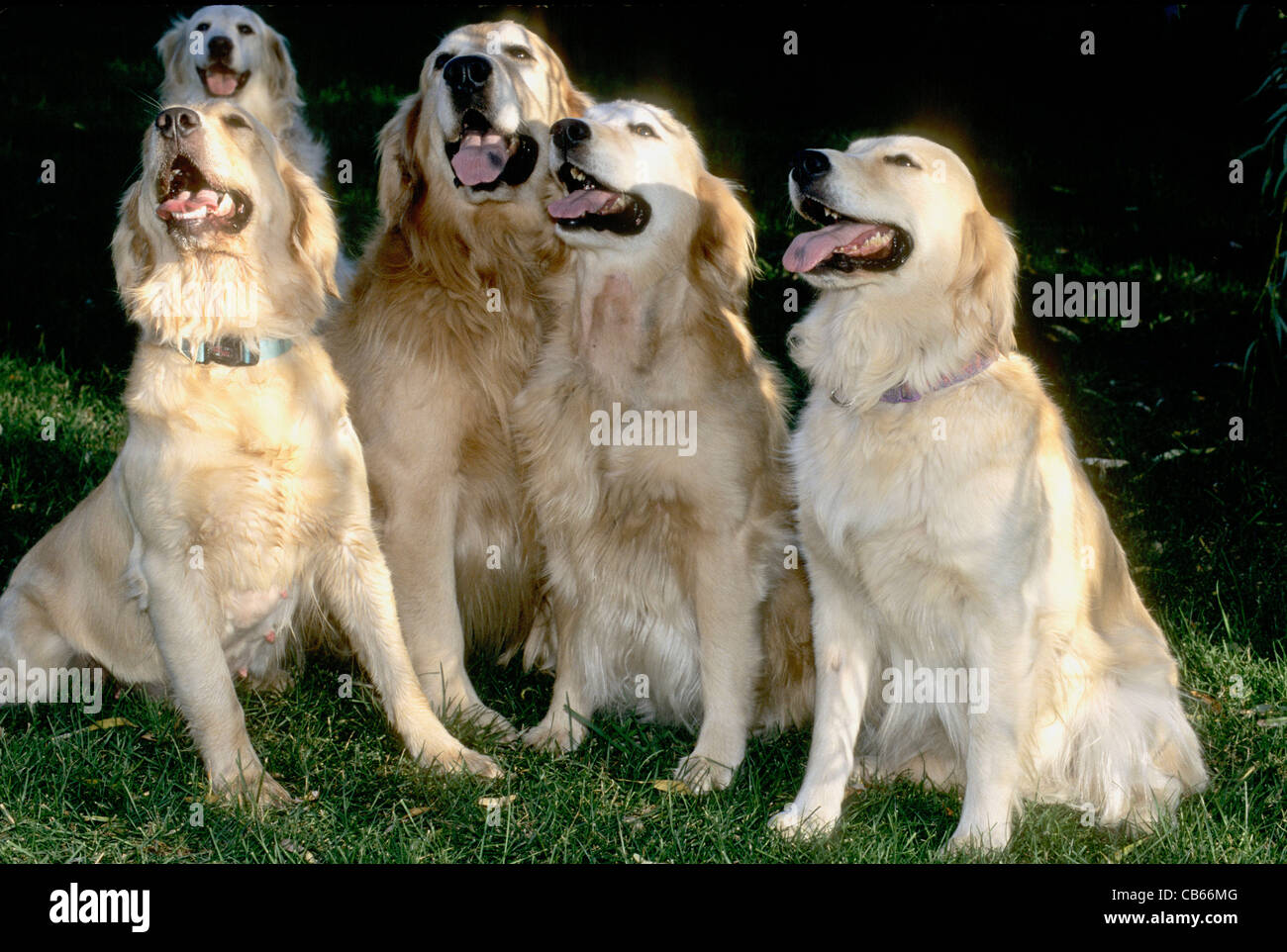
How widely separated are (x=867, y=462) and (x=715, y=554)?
2.10 feet

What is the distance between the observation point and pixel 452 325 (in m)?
4.02

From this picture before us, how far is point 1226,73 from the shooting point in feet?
29.8

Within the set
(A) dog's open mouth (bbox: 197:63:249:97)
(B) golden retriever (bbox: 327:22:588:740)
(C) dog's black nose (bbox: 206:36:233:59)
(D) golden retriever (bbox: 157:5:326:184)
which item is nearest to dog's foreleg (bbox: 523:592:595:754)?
(B) golden retriever (bbox: 327:22:588:740)

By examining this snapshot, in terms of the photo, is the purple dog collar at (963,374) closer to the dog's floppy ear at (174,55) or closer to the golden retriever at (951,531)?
the golden retriever at (951,531)

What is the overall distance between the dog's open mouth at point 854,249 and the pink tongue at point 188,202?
150 cm

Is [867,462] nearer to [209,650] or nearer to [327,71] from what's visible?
[209,650]

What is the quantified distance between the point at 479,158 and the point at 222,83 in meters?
2.24

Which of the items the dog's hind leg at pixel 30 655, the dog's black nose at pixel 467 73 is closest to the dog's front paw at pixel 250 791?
the dog's hind leg at pixel 30 655

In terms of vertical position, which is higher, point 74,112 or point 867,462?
point 74,112

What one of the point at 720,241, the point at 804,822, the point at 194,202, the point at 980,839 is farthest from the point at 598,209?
the point at 980,839

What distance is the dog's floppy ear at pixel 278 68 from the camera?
579cm

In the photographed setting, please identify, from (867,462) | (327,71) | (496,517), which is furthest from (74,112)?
(867,462)

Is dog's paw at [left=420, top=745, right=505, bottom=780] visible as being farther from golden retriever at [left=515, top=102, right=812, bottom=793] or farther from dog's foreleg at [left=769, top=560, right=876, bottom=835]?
dog's foreleg at [left=769, top=560, right=876, bottom=835]

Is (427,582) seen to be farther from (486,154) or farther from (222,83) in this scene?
(222,83)
